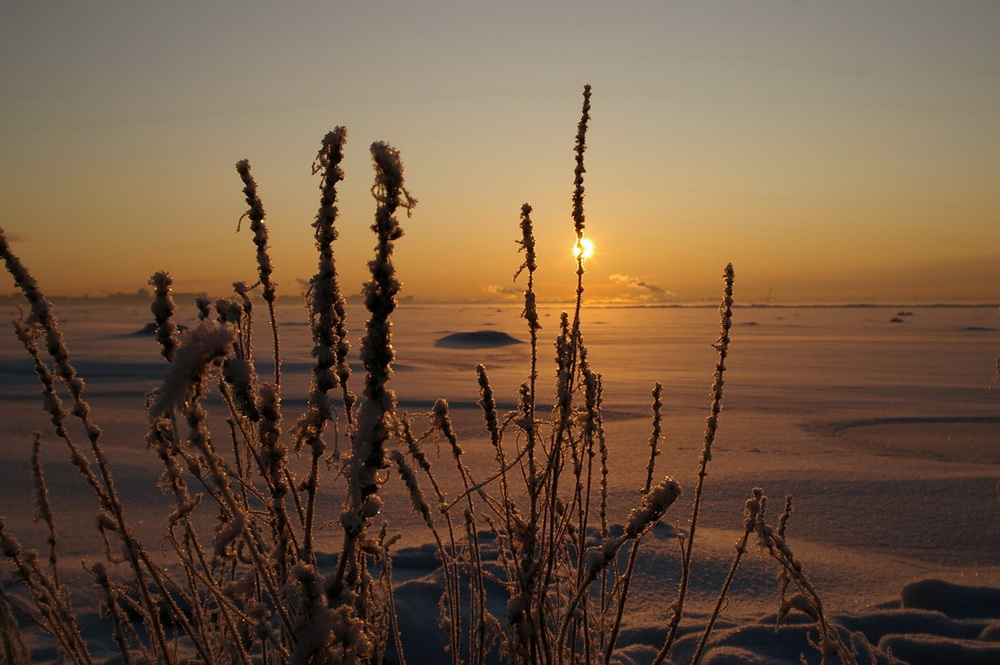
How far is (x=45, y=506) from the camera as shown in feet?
5.40

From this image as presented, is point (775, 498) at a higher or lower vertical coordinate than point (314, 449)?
lower

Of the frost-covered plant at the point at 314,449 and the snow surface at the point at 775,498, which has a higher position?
the frost-covered plant at the point at 314,449

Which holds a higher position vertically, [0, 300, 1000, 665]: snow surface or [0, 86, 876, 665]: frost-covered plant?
[0, 86, 876, 665]: frost-covered plant

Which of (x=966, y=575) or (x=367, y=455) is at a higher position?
(x=367, y=455)

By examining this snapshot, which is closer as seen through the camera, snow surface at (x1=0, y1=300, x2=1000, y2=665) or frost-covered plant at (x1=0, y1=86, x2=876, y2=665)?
frost-covered plant at (x1=0, y1=86, x2=876, y2=665)

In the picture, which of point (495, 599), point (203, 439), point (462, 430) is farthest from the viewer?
point (462, 430)

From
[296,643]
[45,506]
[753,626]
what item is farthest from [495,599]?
[296,643]

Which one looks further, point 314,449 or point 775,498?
point 775,498

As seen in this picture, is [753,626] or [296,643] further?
[753,626]

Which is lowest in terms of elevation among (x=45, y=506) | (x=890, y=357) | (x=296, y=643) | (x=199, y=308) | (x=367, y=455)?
(x=890, y=357)

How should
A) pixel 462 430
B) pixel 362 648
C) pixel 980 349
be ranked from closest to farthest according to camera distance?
pixel 362 648
pixel 462 430
pixel 980 349

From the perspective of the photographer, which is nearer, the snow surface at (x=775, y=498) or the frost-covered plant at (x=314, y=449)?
the frost-covered plant at (x=314, y=449)

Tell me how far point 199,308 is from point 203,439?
53cm

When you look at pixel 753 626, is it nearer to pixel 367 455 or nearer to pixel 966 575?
pixel 966 575
